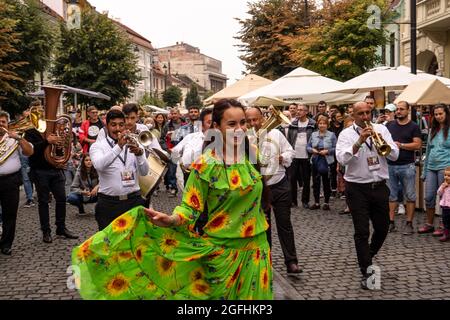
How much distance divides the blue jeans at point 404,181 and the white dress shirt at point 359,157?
328 centimetres

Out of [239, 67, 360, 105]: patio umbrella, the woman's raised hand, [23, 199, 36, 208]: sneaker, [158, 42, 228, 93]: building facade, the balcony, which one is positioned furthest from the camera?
[158, 42, 228, 93]: building facade

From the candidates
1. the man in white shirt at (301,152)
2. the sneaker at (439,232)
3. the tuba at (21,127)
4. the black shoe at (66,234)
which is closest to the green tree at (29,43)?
the man in white shirt at (301,152)

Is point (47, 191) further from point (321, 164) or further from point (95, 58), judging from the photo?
point (95, 58)

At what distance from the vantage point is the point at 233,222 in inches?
166

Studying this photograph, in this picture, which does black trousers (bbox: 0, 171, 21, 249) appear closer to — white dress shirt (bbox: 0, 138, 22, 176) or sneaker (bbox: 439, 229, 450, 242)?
white dress shirt (bbox: 0, 138, 22, 176)

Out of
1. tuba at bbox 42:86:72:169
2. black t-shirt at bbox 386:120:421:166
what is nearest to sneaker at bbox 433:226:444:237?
black t-shirt at bbox 386:120:421:166

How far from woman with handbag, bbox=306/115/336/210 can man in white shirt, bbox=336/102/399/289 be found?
5685mm

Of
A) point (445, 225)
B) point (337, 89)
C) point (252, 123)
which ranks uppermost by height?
point (337, 89)

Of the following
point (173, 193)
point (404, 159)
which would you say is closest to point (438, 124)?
point (404, 159)

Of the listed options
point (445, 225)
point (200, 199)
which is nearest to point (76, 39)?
point (445, 225)

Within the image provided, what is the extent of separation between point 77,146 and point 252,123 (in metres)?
8.22

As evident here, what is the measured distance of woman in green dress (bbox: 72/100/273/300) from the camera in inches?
163

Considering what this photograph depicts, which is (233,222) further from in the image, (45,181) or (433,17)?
(433,17)

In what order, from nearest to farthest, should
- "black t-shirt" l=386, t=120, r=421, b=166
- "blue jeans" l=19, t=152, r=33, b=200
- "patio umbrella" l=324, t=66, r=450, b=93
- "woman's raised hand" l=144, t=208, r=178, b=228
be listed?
1. "woman's raised hand" l=144, t=208, r=178, b=228
2. "black t-shirt" l=386, t=120, r=421, b=166
3. "patio umbrella" l=324, t=66, r=450, b=93
4. "blue jeans" l=19, t=152, r=33, b=200
